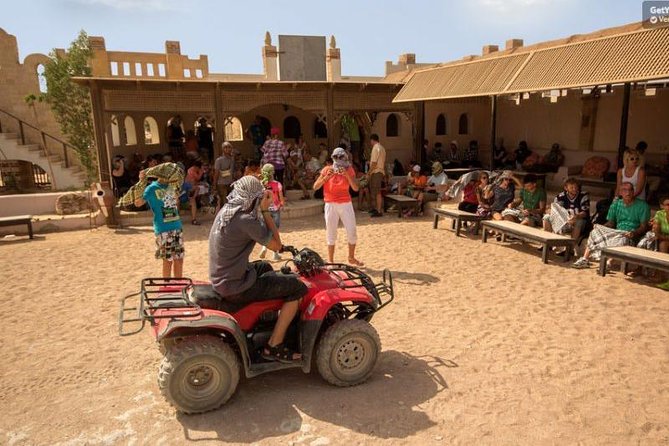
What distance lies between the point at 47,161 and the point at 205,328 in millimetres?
18380

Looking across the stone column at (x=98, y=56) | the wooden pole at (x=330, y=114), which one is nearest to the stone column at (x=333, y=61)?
the wooden pole at (x=330, y=114)

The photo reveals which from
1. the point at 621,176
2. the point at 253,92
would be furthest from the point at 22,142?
the point at 621,176

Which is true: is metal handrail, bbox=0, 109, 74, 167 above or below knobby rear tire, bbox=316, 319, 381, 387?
above

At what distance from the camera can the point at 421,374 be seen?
443cm

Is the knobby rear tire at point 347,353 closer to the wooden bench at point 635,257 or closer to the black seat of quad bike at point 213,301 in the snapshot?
the black seat of quad bike at point 213,301

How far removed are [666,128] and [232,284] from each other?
12803 mm

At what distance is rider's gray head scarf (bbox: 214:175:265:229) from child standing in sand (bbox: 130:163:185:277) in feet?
7.67

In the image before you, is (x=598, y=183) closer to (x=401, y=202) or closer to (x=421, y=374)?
(x=401, y=202)

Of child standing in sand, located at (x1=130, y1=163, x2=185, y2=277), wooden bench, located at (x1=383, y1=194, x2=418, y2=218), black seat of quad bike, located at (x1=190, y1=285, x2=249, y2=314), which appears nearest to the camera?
black seat of quad bike, located at (x1=190, y1=285, x2=249, y2=314)

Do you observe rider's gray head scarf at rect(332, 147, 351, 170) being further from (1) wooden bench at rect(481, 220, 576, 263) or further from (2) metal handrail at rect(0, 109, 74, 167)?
(2) metal handrail at rect(0, 109, 74, 167)

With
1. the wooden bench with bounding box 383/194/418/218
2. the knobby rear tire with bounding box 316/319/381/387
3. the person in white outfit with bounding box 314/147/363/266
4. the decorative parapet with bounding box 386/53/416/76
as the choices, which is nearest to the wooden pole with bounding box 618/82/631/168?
the wooden bench with bounding box 383/194/418/218

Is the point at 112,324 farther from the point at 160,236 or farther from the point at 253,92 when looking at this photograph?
the point at 253,92

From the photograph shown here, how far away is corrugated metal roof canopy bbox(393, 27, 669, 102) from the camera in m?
7.83

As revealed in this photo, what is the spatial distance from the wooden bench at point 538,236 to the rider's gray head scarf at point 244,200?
5.64 meters
